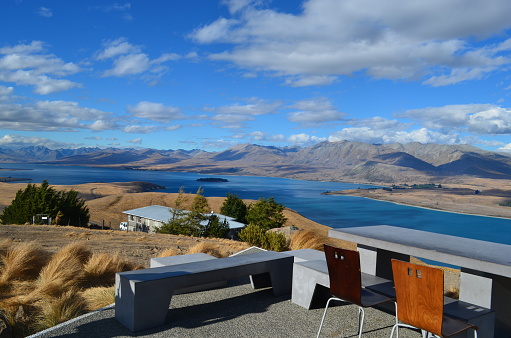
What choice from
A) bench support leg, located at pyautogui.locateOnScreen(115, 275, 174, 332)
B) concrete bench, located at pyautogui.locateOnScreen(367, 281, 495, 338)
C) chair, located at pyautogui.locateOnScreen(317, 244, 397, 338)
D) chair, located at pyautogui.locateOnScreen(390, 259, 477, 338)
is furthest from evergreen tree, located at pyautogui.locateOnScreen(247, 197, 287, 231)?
chair, located at pyautogui.locateOnScreen(390, 259, 477, 338)

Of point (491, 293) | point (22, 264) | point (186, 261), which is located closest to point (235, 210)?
point (22, 264)

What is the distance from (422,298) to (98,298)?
13.1 ft

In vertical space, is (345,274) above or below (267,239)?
above

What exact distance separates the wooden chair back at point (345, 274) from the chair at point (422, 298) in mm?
438

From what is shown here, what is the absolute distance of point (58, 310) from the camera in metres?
4.43

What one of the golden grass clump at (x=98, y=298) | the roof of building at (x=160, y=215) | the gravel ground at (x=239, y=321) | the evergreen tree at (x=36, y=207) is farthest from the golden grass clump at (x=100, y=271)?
the roof of building at (x=160, y=215)

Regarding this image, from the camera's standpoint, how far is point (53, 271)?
574 cm

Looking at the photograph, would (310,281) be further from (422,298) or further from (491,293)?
(422,298)

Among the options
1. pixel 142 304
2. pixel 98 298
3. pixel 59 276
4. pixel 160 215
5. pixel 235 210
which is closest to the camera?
pixel 142 304

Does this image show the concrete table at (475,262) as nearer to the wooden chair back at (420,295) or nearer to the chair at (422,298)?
the chair at (422,298)

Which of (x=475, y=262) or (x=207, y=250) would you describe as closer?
(x=475, y=262)

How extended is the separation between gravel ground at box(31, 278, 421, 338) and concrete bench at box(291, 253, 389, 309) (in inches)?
4.7

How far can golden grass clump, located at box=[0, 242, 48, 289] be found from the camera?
5.93 m

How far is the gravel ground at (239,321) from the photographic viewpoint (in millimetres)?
3895
